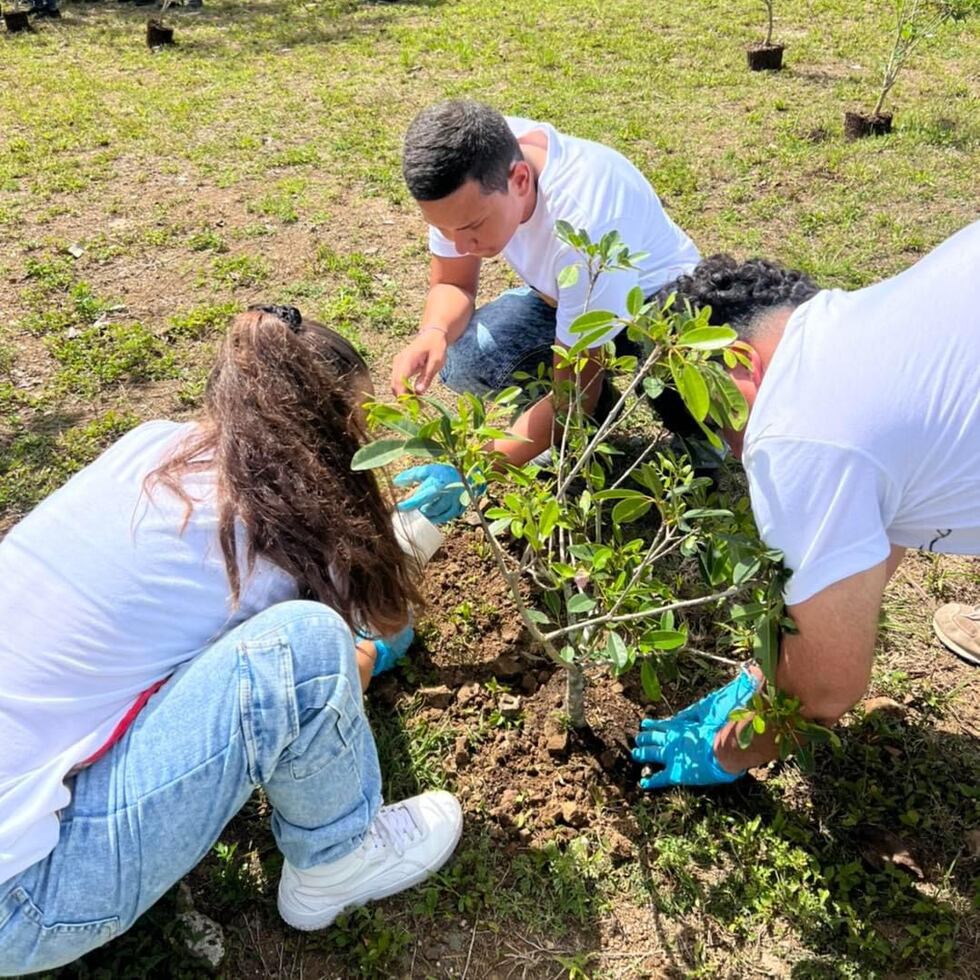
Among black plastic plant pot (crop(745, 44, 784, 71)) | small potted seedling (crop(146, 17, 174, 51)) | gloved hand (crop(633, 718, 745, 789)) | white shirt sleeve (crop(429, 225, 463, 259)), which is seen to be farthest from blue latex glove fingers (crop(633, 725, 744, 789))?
small potted seedling (crop(146, 17, 174, 51))

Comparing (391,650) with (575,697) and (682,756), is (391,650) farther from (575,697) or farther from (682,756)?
(682,756)

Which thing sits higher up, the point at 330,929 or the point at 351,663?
the point at 351,663

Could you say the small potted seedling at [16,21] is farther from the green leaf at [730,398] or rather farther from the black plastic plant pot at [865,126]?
the green leaf at [730,398]

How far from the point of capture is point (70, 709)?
4.48ft

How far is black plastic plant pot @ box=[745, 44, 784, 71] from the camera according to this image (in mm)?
6215

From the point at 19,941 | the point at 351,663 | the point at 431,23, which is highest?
the point at 431,23

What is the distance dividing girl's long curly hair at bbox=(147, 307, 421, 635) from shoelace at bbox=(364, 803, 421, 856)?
1.65 ft

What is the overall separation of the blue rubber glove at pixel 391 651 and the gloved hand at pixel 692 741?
639 mm

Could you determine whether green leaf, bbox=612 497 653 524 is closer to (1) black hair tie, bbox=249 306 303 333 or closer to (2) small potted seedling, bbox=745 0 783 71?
(1) black hair tie, bbox=249 306 303 333

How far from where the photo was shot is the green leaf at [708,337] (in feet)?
3.90

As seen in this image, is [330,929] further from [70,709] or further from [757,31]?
[757,31]

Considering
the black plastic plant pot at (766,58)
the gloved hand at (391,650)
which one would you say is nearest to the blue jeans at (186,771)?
the gloved hand at (391,650)

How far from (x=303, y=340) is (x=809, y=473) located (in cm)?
90

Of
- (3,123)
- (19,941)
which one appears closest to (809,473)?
(19,941)
